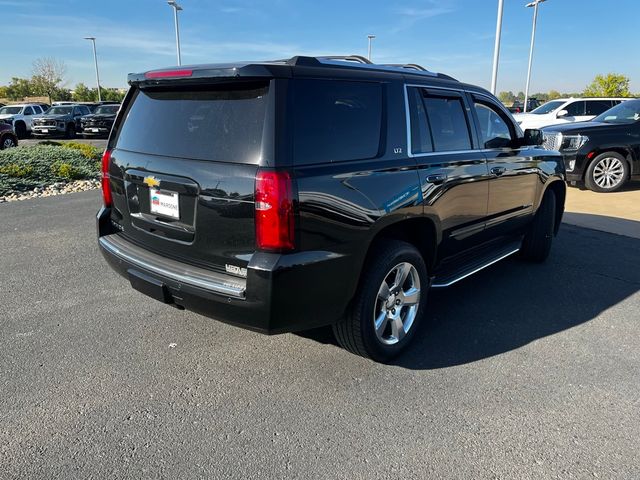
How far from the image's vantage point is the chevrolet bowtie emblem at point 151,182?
298 cm

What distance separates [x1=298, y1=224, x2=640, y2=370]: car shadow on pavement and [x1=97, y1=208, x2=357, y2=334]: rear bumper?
2.93 feet

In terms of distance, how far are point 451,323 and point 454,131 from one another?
4.91ft

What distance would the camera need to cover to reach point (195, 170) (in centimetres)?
276

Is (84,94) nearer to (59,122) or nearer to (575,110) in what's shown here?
(59,122)

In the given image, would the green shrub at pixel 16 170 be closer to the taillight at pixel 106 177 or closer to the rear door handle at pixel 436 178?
the taillight at pixel 106 177

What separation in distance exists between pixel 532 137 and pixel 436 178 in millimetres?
1932

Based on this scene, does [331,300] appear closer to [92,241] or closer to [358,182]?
[358,182]

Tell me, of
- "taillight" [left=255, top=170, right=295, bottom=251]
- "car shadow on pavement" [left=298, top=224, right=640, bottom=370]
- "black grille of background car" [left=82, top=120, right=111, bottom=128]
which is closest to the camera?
"taillight" [left=255, top=170, right=295, bottom=251]

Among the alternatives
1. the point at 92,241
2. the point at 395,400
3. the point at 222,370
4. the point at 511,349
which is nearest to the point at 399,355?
the point at 395,400

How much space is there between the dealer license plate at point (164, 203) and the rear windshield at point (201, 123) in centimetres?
23

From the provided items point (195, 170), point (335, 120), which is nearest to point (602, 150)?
point (335, 120)

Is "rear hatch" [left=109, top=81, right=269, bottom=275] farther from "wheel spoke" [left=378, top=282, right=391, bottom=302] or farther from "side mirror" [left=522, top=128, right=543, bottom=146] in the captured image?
"side mirror" [left=522, top=128, right=543, bottom=146]

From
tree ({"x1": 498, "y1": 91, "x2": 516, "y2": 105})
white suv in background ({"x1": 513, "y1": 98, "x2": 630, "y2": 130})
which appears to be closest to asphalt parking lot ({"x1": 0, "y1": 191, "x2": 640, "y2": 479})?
white suv in background ({"x1": 513, "y1": 98, "x2": 630, "y2": 130})

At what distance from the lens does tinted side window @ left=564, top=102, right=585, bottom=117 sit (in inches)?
624
